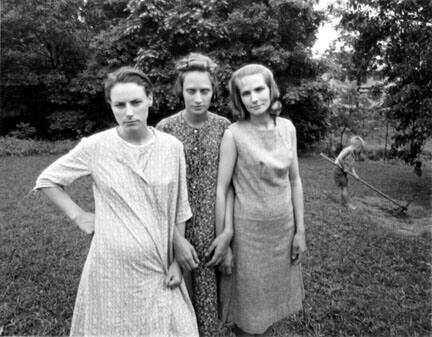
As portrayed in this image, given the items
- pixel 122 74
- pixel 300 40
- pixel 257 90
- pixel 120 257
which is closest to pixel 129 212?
pixel 120 257

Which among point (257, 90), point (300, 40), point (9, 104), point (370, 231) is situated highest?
point (300, 40)

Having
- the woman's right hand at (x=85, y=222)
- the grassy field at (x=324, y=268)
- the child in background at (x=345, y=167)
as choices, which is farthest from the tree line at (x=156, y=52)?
the woman's right hand at (x=85, y=222)

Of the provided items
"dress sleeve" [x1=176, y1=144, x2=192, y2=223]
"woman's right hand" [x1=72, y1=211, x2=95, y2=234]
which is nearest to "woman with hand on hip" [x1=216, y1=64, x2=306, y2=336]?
"dress sleeve" [x1=176, y1=144, x2=192, y2=223]

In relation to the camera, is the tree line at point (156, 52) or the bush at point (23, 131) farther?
the bush at point (23, 131)

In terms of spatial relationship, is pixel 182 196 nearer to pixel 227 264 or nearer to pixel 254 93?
pixel 227 264

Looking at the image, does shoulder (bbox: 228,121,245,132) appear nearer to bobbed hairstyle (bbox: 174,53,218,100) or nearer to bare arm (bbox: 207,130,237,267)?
bare arm (bbox: 207,130,237,267)

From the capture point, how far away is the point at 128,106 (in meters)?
1.58

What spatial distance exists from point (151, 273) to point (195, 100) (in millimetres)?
836

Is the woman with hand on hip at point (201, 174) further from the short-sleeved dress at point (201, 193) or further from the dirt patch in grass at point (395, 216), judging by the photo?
the dirt patch in grass at point (395, 216)

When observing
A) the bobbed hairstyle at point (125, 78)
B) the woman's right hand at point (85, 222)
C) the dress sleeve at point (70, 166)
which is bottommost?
the woman's right hand at point (85, 222)

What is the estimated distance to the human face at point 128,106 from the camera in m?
1.58

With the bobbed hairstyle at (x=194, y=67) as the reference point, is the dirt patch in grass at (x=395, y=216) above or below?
below

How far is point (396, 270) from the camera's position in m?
4.23

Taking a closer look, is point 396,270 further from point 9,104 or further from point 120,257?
point 9,104
